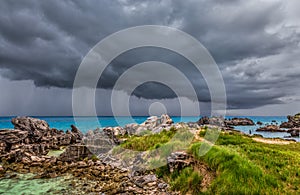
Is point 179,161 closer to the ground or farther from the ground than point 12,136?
farther from the ground

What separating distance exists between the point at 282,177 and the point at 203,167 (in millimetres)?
4362

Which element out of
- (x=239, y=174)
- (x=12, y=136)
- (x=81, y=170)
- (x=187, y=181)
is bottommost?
(x=81, y=170)

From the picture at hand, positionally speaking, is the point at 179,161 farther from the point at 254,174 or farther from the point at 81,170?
the point at 81,170

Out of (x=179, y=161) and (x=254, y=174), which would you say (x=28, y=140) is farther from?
(x=254, y=174)

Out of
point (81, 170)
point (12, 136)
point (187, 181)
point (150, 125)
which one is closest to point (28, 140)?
point (12, 136)

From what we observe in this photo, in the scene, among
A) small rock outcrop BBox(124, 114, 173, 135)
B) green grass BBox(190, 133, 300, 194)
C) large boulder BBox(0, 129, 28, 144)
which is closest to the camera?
green grass BBox(190, 133, 300, 194)

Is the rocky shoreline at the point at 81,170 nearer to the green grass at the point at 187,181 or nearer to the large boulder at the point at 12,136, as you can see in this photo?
the large boulder at the point at 12,136

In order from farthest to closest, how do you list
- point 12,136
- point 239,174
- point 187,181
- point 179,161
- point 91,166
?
point 12,136, point 91,166, point 179,161, point 187,181, point 239,174

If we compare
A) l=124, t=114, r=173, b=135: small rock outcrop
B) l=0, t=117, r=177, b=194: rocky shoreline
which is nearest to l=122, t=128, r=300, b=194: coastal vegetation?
→ l=0, t=117, r=177, b=194: rocky shoreline

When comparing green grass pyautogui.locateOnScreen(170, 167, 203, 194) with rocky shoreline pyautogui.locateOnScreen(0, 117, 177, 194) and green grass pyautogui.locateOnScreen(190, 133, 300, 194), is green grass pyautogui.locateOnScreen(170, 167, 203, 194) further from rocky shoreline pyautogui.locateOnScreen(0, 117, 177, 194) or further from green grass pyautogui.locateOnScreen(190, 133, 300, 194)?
green grass pyautogui.locateOnScreen(190, 133, 300, 194)

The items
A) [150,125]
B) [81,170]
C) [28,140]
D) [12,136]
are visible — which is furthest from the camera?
[150,125]

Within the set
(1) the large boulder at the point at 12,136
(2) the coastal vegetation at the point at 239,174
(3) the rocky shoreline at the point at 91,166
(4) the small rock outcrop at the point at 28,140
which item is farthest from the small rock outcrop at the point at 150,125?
(2) the coastal vegetation at the point at 239,174

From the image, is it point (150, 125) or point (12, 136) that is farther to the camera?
point (150, 125)

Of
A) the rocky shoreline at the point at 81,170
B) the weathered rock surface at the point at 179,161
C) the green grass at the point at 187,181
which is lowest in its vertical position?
the rocky shoreline at the point at 81,170
